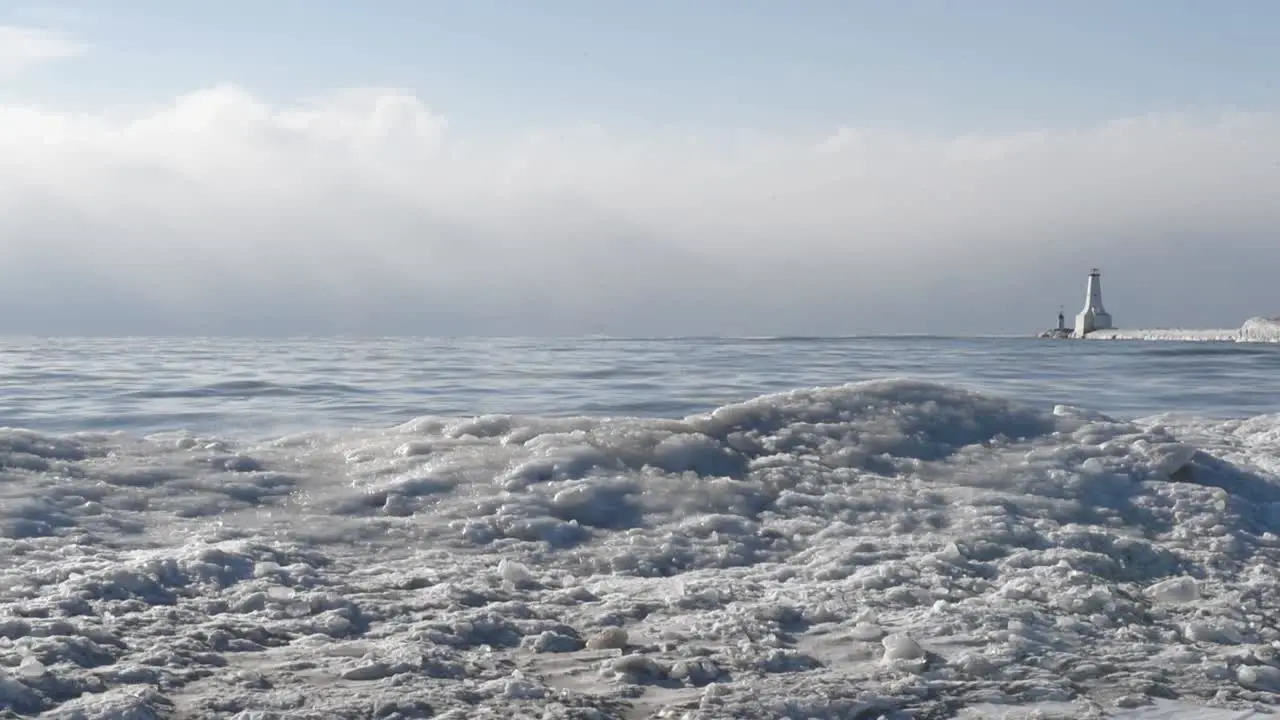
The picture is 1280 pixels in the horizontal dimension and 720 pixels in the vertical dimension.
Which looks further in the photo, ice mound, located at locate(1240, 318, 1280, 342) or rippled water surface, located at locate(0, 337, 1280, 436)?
ice mound, located at locate(1240, 318, 1280, 342)

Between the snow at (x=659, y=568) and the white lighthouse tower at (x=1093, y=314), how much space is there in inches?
2537

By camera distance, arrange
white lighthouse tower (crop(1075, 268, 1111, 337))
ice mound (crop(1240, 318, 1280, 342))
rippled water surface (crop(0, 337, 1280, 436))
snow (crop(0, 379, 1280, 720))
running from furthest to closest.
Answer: white lighthouse tower (crop(1075, 268, 1111, 337)), ice mound (crop(1240, 318, 1280, 342)), rippled water surface (crop(0, 337, 1280, 436)), snow (crop(0, 379, 1280, 720))

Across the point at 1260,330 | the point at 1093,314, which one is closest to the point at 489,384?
the point at 1260,330

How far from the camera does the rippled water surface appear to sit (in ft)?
39.0

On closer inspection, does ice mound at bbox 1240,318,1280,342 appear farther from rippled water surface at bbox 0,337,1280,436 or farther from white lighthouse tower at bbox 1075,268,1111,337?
rippled water surface at bbox 0,337,1280,436

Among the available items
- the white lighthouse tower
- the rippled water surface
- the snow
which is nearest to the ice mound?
the white lighthouse tower

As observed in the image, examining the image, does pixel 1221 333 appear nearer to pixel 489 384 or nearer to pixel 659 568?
pixel 489 384

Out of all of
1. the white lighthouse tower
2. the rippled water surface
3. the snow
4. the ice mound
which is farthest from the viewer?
the white lighthouse tower

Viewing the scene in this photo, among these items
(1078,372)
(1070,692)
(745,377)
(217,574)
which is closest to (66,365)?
(745,377)

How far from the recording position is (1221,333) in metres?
53.8

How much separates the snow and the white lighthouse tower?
6445 centimetres

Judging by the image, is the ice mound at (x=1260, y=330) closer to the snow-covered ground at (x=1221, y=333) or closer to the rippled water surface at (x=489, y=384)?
the snow-covered ground at (x=1221, y=333)

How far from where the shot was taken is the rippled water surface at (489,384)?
11898 millimetres

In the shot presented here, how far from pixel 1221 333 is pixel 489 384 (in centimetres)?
4903
